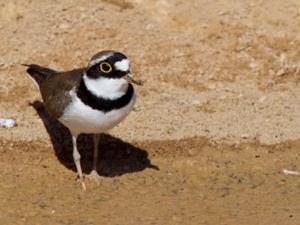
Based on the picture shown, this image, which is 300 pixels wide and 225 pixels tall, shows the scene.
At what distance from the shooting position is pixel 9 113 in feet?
35.7

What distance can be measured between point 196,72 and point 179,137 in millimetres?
1691

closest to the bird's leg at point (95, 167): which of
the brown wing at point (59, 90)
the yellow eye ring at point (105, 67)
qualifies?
the brown wing at point (59, 90)

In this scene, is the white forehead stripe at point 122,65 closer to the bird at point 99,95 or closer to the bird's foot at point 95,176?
the bird at point 99,95

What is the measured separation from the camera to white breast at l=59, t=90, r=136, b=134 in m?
9.07

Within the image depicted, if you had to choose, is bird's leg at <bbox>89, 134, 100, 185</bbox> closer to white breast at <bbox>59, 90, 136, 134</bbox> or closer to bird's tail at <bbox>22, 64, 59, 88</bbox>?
white breast at <bbox>59, 90, 136, 134</bbox>

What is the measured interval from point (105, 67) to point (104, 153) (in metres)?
1.91

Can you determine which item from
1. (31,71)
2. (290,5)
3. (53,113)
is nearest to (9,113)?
(31,71)

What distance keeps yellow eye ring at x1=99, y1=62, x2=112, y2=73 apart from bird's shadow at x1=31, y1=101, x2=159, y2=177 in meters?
1.72

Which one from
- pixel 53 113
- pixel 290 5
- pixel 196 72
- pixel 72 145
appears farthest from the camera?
pixel 290 5

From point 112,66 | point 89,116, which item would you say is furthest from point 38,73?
point 112,66

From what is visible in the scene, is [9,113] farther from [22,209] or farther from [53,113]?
[22,209]

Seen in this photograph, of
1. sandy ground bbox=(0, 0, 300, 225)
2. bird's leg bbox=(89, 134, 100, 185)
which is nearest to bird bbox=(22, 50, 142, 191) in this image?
bird's leg bbox=(89, 134, 100, 185)

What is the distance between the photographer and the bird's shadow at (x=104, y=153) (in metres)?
10.3

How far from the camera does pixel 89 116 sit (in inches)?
357
